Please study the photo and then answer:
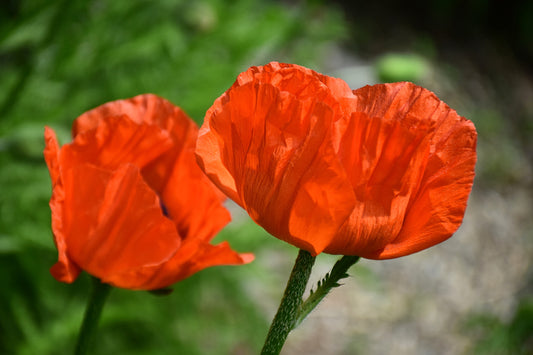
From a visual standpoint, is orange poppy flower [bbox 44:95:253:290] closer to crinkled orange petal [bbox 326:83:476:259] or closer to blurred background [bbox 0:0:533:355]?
crinkled orange petal [bbox 326:83:476:259]

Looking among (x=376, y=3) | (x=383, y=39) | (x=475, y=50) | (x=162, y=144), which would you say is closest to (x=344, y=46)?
(x=383, y=39)

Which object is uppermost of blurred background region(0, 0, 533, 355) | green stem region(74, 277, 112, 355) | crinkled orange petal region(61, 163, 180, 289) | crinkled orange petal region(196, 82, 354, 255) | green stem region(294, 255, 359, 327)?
crinkled orange petal region(196, 82, 354, 255)

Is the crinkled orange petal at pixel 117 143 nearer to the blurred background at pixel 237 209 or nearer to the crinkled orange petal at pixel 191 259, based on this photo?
the crinkled orange petal at pixel 191 259

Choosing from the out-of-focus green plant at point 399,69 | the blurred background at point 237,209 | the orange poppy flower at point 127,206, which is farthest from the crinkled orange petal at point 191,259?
the out-of-focus green plant at point 399,69

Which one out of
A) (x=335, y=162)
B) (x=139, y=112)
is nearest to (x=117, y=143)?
(x=139, y=112)

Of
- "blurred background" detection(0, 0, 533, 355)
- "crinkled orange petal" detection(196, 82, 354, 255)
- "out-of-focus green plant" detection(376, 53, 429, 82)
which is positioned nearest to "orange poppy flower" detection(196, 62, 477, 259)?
"crinkled orange petal" detection(196, 82, 354, 255)

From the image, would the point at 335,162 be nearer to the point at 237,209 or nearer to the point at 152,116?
the point at 152,116
